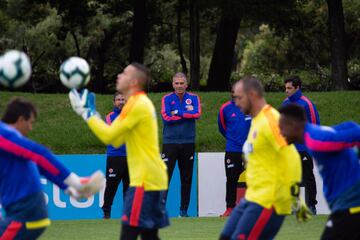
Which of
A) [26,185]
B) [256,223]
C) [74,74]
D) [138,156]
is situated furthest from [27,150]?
[256,223]

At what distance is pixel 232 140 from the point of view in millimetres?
16047

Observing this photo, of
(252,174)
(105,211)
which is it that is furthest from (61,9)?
(252,174)

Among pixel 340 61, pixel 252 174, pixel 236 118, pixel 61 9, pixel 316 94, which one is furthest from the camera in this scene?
pixel 61 9

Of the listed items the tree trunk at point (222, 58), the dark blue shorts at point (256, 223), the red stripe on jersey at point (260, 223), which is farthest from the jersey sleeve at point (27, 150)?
the tree trunk at point (222, 58)

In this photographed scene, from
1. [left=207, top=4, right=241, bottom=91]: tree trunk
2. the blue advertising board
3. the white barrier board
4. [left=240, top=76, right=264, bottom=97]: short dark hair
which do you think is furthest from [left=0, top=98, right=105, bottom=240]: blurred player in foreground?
[left=207, top=4, right=241, bottom=91]: tree trunk

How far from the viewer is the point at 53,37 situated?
40.8m

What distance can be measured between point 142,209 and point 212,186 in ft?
30.0

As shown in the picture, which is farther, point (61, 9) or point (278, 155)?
point (61, 9)

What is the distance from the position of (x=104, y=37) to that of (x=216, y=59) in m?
11.4

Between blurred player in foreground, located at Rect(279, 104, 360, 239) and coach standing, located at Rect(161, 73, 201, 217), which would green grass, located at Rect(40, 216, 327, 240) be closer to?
coach standing, located at Rect(161, 73, 201, 217)

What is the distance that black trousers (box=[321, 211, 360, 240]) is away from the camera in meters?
7.84

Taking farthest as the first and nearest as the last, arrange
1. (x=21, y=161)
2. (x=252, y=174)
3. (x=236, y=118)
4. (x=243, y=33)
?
1. (x=243, y=33)
2. (x=236, y=118)
3. (x=252, y=174)
4. (x=21, y=161)

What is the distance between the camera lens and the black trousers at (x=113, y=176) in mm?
16009

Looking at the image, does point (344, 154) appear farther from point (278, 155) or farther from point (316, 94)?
point (316, 94)
